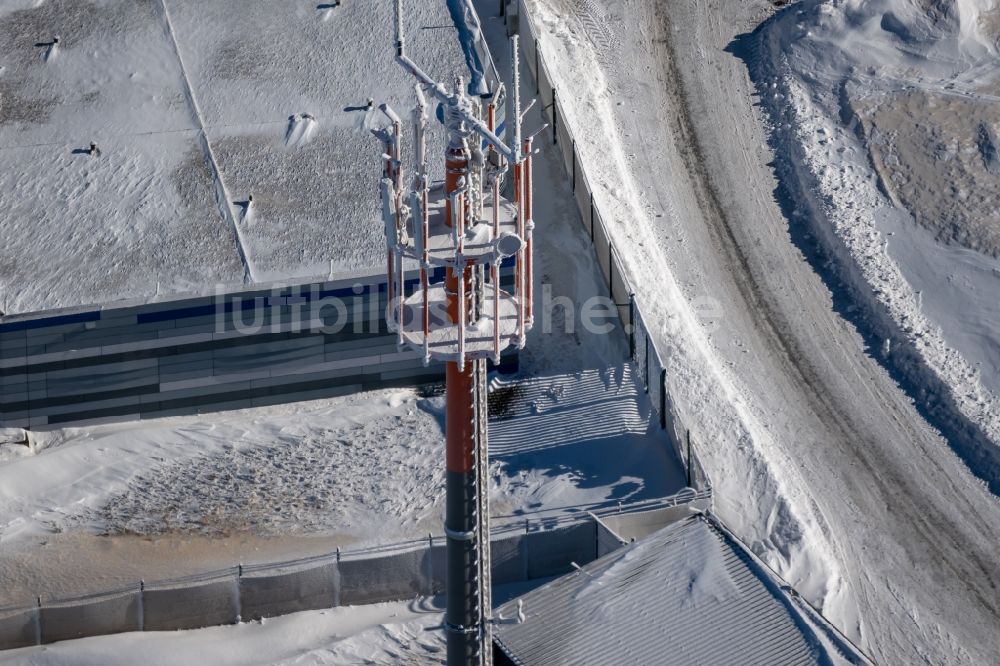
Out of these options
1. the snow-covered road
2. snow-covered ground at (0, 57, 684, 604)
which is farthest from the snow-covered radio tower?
the snow-covered road

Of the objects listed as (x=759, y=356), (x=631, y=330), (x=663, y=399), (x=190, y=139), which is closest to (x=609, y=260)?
(x=631, y=330)

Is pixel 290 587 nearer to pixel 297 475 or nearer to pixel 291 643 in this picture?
pixel 291 643

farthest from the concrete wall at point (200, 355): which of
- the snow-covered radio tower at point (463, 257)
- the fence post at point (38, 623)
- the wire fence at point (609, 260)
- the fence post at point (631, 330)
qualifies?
the snow-covered radio tower at point (463, 257)

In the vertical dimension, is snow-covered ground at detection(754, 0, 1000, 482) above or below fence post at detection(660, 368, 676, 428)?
A: above

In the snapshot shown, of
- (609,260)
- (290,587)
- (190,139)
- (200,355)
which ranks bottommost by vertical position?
(290,587)

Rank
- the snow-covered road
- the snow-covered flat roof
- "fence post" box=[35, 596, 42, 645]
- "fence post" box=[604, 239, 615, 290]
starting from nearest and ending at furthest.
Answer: "fence post" box=[35, 596, 42, 645]
the snow-covered road
the snow-covered flat roof
"fence post" box=[604, 239, 615, 290]

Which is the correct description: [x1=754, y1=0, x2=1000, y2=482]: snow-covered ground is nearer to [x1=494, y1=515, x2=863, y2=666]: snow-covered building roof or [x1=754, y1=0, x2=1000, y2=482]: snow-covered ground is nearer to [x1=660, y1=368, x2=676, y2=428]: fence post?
[x1=660, y1=368, x2=676, y2=428]: fence post
